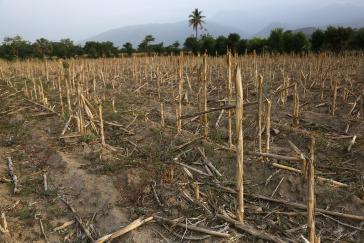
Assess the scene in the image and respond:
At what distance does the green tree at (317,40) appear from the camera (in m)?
38.1

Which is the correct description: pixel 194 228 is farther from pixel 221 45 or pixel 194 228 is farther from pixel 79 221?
pixel 221 45

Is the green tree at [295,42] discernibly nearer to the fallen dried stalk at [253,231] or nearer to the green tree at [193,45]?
the green tree at [193,45]

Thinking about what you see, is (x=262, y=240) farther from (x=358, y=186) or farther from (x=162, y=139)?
(x=162, y=139)

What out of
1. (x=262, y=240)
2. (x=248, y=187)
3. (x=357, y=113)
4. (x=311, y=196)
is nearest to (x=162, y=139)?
(x=248, y=187)

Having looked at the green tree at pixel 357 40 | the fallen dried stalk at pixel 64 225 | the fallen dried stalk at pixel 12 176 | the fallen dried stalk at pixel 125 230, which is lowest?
the fallen dried stalk at pixel 64 225

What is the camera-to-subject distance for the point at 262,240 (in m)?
4.92

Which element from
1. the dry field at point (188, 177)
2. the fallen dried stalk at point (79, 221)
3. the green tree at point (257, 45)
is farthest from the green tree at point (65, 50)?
the fallen dried stalk at point (79, 221)

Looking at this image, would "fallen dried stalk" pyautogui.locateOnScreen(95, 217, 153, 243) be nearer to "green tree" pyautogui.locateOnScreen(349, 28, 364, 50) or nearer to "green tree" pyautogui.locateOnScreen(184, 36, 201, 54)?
"green tree" pyautogui.locateOnScreen(349, 28, 364, 50)

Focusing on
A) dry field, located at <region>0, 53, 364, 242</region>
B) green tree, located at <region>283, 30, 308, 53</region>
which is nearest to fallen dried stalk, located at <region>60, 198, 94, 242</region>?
dry field, located at <region>0, 53, 364, 242</region>

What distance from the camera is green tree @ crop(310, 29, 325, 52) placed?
38109mm

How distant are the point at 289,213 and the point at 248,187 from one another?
2.99 feet

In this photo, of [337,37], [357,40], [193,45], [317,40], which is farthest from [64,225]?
[193,45]

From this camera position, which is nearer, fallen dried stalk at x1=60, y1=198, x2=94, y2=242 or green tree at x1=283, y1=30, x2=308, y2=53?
fallen dried stalk at x1=60, y1=198, x2=94, y2=242

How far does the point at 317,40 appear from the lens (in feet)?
127
